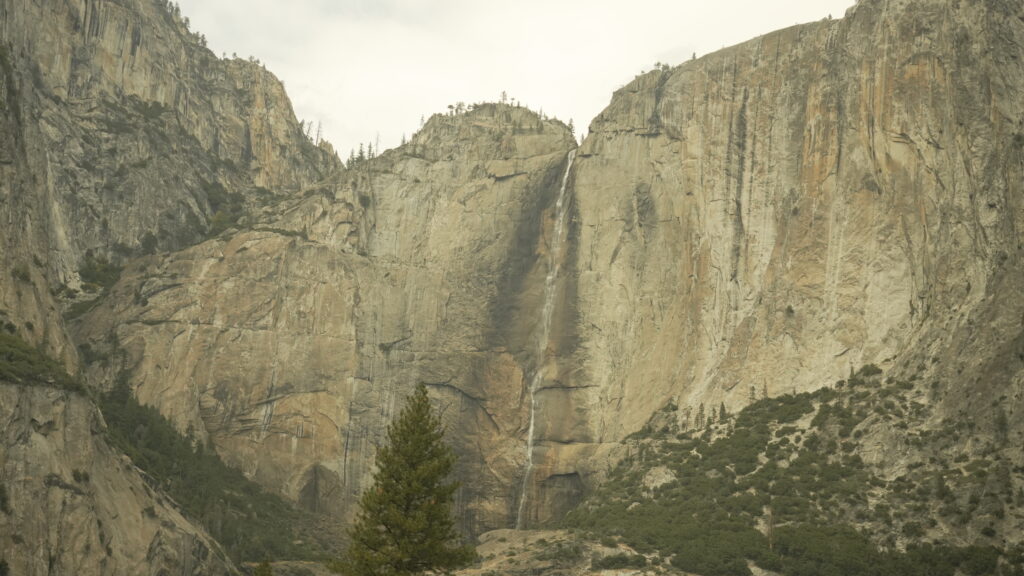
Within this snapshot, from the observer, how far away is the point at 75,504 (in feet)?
218

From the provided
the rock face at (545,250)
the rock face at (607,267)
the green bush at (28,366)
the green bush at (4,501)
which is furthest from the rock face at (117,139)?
the green bush at (4,501)

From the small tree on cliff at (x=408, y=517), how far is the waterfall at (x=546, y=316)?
55.1m

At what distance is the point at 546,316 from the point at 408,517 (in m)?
62.2

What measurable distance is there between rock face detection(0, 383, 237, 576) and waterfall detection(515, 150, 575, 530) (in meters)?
27.5

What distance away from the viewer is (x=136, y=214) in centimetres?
10706

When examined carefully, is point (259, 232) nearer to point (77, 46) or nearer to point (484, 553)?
point (77, 46)

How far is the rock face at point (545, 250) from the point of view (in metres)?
78.9

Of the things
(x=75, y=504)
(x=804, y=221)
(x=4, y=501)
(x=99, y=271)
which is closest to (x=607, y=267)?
(x=804, y=221)

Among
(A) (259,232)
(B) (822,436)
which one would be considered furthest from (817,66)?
(A) (259,232)

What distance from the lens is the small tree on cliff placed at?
3791cm

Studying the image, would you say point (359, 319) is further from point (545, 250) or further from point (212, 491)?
point (212, 491)

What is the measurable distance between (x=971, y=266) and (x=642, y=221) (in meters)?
30.3

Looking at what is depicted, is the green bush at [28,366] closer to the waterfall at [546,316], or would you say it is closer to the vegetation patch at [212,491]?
the vegetation patch at [212,491]

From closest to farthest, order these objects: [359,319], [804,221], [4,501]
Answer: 1. [4,501]
2. [804,221]
3. [359,319]
